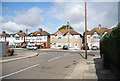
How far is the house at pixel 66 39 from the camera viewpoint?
5403 cm

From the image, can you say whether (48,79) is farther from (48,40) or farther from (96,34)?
(48,40)

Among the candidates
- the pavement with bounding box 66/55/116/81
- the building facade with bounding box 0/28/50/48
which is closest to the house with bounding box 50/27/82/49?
the building facade with bounding box 0/28/50/48

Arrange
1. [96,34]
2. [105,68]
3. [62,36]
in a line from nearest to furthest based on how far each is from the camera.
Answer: [105,68] < [96,34] < [62,36]

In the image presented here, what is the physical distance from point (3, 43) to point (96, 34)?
40.8 m

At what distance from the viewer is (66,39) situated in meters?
55.4

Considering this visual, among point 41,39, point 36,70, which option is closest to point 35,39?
point 41,39

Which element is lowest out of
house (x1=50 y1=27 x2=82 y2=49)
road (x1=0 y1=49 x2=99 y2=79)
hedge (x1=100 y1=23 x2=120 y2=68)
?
road (x1=0 y1=49 x2=99 y2=79)

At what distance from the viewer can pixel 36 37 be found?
60656 millimetres

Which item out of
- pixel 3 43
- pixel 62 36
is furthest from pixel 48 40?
pixel 3 43

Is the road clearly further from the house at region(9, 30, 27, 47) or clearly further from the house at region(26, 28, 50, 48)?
the house at region(9, 30, 27, 47)

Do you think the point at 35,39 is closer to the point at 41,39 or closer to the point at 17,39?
the point at 41,39

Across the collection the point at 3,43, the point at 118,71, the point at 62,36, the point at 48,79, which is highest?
the point at 62,36

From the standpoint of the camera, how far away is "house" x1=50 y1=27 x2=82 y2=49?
54.0m

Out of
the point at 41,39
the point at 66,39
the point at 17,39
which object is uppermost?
the point at 17,39
